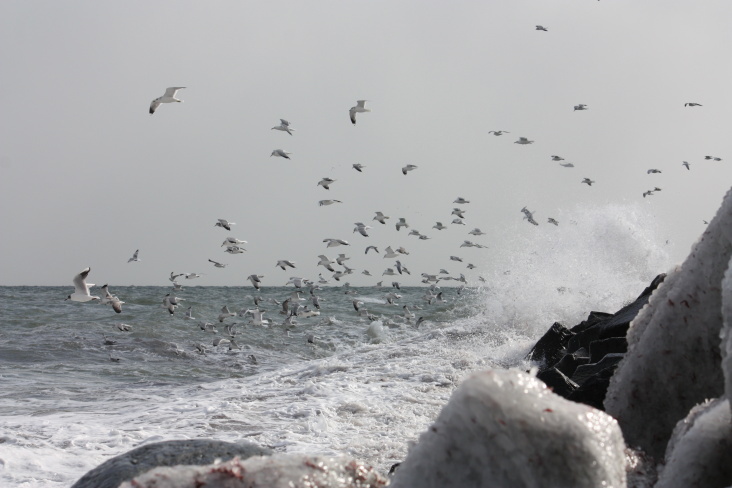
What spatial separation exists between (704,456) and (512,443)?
0.75 meters

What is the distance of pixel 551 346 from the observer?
10.5m

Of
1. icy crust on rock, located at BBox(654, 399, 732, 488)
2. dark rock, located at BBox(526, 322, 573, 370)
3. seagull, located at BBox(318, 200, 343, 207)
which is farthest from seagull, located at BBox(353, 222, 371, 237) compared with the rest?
icy crust on rock, located at BBox(654, 399, 732, 488)

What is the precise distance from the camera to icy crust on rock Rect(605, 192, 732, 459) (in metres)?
3.59

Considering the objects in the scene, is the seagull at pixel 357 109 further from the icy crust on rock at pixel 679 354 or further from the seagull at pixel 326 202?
the icy crust on rock at pixel 679 354

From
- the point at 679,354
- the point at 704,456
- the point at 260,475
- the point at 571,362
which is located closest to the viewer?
the point at 260,475

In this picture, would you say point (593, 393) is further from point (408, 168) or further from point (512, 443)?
point (408, 168)

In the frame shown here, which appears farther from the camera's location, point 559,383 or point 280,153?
point 280,153

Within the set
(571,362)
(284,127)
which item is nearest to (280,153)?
(284,127)

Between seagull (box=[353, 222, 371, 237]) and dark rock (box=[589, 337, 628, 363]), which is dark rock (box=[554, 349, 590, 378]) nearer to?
dark rock (box=[589, 337, 628, 363])

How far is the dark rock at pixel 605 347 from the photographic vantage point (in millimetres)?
6789

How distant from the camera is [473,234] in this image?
24.9 metres

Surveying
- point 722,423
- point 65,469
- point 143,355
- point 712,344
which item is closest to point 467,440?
point 722,423

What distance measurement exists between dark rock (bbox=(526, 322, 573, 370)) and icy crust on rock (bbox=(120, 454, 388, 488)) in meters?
8.02

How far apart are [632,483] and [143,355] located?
1396 cm
